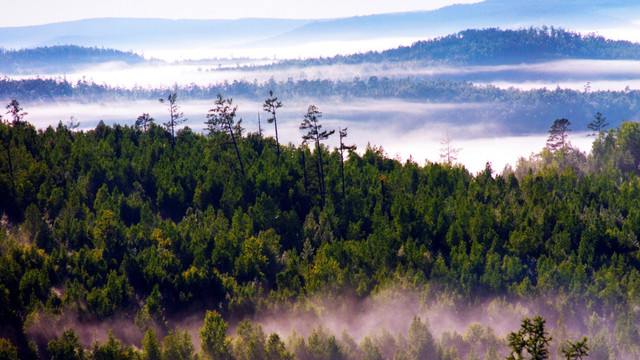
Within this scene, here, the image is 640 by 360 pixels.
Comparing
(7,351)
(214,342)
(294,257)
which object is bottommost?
(214,342)

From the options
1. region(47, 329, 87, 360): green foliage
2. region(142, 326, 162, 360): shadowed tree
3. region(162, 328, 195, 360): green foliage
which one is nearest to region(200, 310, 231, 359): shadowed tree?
region(162, 328, 195, 360): green foliage

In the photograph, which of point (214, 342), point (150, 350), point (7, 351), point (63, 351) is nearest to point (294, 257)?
point (214, 342)

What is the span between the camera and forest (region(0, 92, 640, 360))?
2527 inches

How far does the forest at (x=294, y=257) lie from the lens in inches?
2527

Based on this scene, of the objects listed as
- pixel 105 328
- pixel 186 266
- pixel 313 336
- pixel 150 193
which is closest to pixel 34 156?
pixel 150 193

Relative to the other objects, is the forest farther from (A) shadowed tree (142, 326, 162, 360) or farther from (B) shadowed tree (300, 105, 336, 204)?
(B) shadowed tree (300, 105, 336, 204)

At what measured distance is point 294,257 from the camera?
7981 centimetres

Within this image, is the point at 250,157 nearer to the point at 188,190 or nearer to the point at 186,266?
the point at 188,190

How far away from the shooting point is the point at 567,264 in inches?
3083

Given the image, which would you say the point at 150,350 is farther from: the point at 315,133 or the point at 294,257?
the point at 315,133

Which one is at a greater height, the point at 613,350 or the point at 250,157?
the point at 250,157

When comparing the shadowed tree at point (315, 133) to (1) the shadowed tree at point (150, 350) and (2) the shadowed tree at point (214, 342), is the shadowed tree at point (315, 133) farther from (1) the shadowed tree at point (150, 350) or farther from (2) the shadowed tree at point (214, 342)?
(1) the shadowed tree at point (150, 350)

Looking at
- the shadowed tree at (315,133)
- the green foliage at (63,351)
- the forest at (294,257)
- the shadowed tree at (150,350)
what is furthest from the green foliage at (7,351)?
the shadowed tree at (315,133)

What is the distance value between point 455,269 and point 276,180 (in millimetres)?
37042
